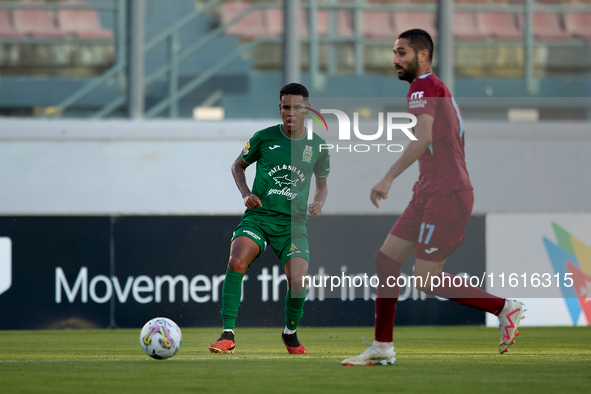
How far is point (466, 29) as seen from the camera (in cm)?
1080

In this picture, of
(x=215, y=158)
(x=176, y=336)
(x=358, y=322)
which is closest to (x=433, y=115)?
(x=176, y=336)

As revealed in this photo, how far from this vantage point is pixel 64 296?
818 cm

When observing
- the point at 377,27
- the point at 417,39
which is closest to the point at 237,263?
the point at 417,39

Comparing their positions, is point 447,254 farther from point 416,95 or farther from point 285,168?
point 285,168

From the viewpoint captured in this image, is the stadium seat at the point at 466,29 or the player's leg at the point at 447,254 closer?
the player's leg at the point at 447,254

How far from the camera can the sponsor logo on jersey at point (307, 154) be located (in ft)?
19.0

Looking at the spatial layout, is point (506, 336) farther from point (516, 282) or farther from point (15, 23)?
point (15, 23)

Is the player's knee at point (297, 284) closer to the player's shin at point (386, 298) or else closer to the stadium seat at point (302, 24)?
the player's shin at point (386, 298)

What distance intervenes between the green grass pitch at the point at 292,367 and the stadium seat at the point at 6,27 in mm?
4589

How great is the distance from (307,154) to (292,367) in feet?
5.40

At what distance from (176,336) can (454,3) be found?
720cm

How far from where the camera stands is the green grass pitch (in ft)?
12.9

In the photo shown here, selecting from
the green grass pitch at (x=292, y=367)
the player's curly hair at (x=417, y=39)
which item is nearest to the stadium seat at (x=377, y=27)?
the green grass pitch at (x=292, y=367)

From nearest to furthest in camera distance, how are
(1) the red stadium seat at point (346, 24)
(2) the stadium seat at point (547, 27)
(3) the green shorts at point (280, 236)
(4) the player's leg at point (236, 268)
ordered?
(4) the player's leg at point (236, 268)
(3) the green shorts at point (280, 236)
(1) the red stadium seat at point (346, 24)
(2) the stadium seat at point (547, 27)
